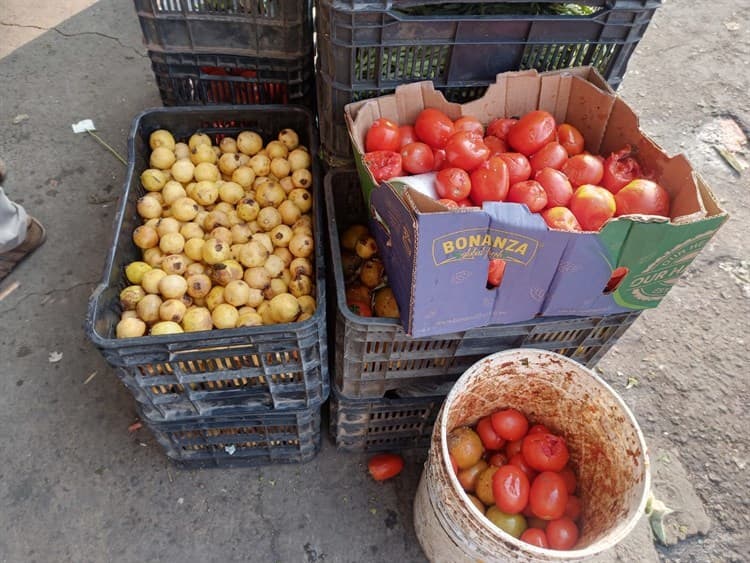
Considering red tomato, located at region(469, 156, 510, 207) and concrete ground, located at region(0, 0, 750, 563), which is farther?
concrete ground, located at region(0, 0, 750, 563)

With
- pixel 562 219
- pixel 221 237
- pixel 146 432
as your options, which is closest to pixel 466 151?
pixel 562 219

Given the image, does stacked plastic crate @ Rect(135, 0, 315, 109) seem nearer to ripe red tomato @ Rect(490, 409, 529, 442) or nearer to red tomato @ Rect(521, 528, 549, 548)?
ripe red tomato @ Rect(490, 409, 529, 442)

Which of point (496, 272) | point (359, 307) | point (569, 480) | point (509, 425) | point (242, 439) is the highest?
point (496, 272)

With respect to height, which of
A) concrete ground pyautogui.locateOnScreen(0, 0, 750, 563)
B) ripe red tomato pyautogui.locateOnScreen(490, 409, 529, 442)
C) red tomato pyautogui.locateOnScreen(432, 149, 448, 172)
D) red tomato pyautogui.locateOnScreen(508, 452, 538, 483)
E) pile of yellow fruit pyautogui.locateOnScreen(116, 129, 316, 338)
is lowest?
concrete ground pyautogui.locateOnScreen(0, 0, 750, 563)

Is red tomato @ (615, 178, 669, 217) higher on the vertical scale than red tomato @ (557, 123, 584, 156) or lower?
higher

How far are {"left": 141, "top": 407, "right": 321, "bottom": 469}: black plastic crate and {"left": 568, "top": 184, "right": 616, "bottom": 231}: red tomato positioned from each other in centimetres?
126

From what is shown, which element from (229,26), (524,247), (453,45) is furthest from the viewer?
(229,26)

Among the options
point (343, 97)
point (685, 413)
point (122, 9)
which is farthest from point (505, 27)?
point (122, 9)

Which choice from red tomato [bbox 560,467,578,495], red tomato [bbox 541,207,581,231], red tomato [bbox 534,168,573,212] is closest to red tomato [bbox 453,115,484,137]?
red tomato [bbox 534,168,573,212]

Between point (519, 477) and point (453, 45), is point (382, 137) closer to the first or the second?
point (453, 45)

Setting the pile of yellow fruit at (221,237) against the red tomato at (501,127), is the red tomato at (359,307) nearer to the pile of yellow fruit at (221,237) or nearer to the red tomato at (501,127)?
the pile of yellow fruit at (221,237)

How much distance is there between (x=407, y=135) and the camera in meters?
2.15

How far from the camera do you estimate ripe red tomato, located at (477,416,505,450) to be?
2289 millimetres

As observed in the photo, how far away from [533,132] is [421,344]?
2.91 ft
